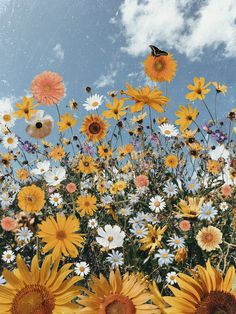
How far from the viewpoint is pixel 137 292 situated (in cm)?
57

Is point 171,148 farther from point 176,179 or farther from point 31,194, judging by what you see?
point 31,194

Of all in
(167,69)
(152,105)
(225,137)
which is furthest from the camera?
(225,137)

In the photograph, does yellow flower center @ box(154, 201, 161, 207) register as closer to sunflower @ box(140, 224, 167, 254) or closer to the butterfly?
sunflower @ box(140, 224, 167, 254)

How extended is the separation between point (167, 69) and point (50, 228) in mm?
834

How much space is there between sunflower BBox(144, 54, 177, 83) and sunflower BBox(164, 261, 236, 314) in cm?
98

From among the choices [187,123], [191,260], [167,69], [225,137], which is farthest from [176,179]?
[167,69]

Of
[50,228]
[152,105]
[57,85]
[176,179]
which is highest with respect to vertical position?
[176,179]

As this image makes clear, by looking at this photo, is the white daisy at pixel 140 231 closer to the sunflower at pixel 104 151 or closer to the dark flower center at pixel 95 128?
the dark flower center at pixel 95 128

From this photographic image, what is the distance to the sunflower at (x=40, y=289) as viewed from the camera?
22.1 inches

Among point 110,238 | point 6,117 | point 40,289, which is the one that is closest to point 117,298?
point 40,289

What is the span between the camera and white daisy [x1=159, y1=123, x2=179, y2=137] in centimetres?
306

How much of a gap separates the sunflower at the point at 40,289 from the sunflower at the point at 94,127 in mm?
1514

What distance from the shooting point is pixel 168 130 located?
312 cm

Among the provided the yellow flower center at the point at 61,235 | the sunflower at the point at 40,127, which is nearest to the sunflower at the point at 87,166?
the sunflower at the point at 40,127
